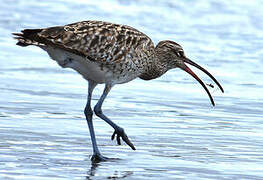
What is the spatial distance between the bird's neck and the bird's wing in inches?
9.4

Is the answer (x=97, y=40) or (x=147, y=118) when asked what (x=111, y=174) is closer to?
(x=97, y=40)

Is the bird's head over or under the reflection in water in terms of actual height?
over

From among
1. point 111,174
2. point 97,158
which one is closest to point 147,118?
point 97,158

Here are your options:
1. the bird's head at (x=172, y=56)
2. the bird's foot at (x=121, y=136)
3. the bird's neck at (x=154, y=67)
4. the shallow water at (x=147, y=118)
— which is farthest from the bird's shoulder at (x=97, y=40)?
the shallow water at (x=147, y=118)

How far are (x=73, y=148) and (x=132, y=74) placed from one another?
126 centimetres

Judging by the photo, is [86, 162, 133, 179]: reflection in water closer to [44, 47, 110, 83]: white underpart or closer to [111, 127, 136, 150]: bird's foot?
[111, 127, 136, 150]: bird's foot

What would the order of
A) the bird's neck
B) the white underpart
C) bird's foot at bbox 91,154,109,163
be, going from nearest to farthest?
bird's foot at bbox 91,154,109,163 < the white underpart < the bird's neck

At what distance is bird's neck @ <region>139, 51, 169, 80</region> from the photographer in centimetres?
1188

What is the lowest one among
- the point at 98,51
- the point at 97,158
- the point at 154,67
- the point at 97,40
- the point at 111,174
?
the point at 97,158

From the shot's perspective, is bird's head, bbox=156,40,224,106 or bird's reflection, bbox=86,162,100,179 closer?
bird's reflection, bbox=86,162,100,179

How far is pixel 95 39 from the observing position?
1118cm

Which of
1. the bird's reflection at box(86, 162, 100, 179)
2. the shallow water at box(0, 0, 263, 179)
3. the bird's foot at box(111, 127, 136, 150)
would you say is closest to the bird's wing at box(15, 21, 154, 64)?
the bird's foot at box(111, 127, 136, 150)

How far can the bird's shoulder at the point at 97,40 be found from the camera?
35.8 feet

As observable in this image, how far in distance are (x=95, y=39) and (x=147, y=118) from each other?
210 centimetres
